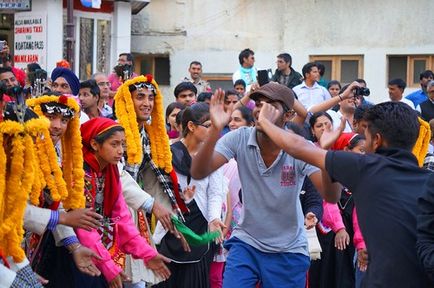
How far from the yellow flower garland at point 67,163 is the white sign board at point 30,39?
1300 centimetres

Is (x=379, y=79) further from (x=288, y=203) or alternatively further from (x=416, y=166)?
(x=416, y=166)

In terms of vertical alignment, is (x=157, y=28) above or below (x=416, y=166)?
above

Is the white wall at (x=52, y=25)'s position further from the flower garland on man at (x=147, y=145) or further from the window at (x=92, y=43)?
the flower garland on man at (x=147, y=145)

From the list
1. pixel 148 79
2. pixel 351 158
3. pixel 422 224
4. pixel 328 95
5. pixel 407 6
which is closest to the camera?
pixel 422 224

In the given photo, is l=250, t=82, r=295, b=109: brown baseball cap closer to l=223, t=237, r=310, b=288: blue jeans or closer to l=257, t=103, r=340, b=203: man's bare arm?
l=257, t=103, r=340, b=203: man's bare arm

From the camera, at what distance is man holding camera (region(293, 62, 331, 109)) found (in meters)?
14.0

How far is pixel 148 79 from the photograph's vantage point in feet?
27.3

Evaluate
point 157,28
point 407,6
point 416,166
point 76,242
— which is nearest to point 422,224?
point 416,166

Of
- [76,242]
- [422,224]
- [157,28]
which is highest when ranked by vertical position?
[157,28]

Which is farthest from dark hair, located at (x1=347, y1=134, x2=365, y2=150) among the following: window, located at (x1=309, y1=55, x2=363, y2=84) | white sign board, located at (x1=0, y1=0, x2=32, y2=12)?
white sign board, located at (x1=0, y1=0, x2=32, y2=12)

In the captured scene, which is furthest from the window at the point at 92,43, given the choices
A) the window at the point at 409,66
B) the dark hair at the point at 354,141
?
the dark hair at the point at 354,141

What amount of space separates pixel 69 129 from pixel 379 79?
570 inches

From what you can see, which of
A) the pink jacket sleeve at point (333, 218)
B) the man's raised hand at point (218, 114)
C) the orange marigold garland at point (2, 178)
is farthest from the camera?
the pink jacket sleeve at point (333, 218)

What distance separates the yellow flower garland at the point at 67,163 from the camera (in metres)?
6.36
